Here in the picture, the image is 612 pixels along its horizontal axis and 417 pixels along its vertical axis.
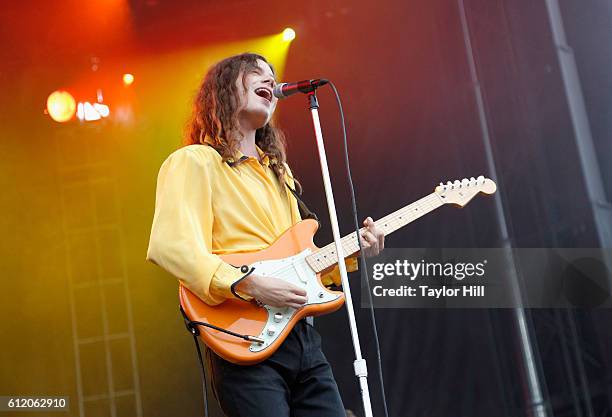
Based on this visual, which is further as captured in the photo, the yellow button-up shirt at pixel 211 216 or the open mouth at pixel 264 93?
the open mouth at pixel 264 93

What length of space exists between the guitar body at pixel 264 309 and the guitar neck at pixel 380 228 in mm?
27

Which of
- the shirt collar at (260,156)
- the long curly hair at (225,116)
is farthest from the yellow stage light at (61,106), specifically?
the shirt collar at (260,156)

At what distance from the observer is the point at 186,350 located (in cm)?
358

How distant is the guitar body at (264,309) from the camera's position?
1922 mm

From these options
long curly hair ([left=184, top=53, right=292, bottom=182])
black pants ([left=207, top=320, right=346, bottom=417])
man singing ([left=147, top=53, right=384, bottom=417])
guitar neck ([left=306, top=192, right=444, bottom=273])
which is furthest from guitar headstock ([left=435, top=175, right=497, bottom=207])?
black pants ([left=207, top=320, right=346, bottom=417])

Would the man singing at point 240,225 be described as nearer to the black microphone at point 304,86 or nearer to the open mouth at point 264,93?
the open mouth at point 264,93

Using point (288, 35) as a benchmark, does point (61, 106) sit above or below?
below

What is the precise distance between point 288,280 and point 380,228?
0.42 meters

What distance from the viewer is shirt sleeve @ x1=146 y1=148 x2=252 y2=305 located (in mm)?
1927

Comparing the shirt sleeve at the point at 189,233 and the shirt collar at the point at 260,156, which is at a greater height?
the shirt collar at the point at 260,156

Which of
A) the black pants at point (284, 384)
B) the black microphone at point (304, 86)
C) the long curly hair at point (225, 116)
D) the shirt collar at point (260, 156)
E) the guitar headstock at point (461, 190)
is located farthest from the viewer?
the guitar headstock at point (461, 190)

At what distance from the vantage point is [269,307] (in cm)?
199

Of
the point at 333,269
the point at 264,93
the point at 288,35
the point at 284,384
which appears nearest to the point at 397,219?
the point at 333,269

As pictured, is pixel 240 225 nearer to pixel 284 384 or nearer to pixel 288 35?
pixel 284 384
